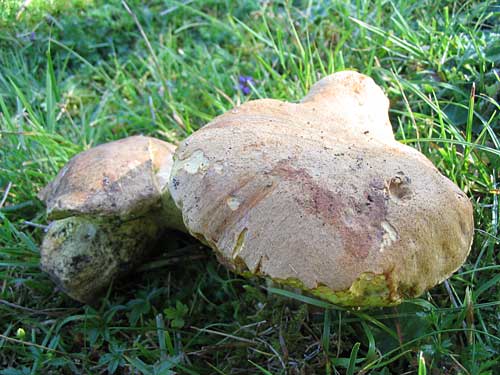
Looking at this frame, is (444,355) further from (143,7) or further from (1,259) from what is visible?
(143,7)

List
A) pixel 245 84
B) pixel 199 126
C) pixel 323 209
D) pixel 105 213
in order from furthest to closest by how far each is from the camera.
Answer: pixel 245 84
pixel 199 126
pixel 105 213
pixel 323 209

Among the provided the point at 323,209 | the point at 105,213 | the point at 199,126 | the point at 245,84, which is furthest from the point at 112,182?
the point at 245,84

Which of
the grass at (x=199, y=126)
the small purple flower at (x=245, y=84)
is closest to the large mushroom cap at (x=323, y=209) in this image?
the grass at (x=199, y=126)

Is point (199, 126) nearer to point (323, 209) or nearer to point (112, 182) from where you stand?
point (112, 182)

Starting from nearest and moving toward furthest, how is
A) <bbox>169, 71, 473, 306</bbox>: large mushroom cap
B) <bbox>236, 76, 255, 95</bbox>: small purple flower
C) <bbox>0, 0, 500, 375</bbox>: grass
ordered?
<bbox>169, 71, 473, 306</bbox>: large mushroom cap
<bbox>0, 0, 500, 375</bbox>: grass
<bbox>236, 76, 255, 95</bbox>: small purple flower

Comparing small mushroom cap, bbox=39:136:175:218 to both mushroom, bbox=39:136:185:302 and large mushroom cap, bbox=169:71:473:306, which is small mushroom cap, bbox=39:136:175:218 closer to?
mushroom, bbox=39:136:185:302

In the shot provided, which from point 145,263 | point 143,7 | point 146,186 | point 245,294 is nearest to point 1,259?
point 145,263

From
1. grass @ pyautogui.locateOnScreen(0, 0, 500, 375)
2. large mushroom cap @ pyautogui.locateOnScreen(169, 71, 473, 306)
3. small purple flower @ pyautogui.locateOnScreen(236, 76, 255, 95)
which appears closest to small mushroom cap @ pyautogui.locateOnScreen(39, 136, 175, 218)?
large mushroom cap @ pyautogui.locateOnScreen(169, 71, 473, 306)
